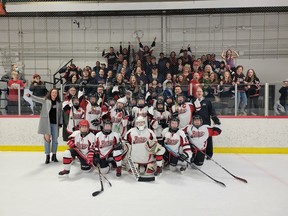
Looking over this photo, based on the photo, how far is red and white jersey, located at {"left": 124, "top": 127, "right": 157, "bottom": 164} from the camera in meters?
4.44

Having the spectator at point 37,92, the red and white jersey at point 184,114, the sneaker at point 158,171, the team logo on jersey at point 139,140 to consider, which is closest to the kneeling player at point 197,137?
the red and white jersey at point 184,114

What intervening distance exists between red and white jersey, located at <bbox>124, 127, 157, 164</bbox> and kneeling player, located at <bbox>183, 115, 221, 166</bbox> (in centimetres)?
75

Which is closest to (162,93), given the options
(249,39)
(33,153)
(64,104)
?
(64,104)

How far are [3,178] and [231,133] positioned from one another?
4.31 m

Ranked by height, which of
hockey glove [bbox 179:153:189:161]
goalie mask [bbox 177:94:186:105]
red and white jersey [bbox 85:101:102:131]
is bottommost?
hockey glove [bbox 179:153:189:161]

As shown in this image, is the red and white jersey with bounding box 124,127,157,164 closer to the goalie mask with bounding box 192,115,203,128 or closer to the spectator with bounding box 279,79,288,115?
the goalie mask with bounding box 192,115,203,128

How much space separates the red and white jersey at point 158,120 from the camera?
5.02m

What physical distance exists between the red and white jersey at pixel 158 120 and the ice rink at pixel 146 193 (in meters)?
0.74

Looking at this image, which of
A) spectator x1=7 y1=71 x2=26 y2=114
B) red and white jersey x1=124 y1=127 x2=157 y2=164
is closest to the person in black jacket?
red and white jersey x1=124 y1=127 x2=157 y2=164

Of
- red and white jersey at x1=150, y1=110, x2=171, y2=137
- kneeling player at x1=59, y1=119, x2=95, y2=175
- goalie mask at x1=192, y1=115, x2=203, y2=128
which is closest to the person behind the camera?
kneeling player at x1=59, y1=119, x2=95, y2=175

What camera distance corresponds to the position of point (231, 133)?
6070mm

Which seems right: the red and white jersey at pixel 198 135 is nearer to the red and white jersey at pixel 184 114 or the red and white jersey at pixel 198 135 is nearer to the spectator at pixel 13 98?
the red and white jersey at pixel 184 114

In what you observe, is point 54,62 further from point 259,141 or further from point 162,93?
point 259,141

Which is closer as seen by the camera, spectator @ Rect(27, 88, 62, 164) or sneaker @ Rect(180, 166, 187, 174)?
sneaker @ Rect(180, 166, 187, 174)
